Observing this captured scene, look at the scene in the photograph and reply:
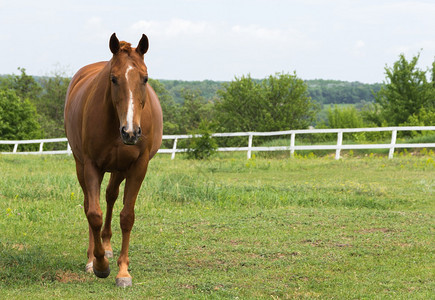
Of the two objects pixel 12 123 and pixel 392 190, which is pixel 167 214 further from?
pixel 12 123

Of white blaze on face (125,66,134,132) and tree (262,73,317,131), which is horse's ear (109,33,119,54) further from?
tree (262,73,317,131)

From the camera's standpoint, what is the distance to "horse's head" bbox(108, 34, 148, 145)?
14.0 feet

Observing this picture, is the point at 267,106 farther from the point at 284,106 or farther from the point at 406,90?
the point at 406,90

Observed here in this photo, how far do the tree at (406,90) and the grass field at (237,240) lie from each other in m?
25.3

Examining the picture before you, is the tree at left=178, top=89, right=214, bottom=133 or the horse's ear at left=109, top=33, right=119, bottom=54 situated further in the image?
the tree at left=178, top=89, right=214, bottom=133

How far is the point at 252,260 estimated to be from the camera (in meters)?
5.99

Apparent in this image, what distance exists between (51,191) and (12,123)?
35355 mm

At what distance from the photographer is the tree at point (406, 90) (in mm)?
36344

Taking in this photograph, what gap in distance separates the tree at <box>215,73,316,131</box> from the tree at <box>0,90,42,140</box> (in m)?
14.9

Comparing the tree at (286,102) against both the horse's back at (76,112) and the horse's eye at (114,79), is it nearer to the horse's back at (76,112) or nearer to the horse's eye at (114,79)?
the horse's back at (76,112)

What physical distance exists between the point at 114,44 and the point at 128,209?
161cm

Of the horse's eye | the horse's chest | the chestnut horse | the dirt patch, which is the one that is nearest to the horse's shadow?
the dirt patch

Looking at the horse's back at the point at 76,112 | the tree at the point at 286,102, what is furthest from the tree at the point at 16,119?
the horse's back at the point at 76,112

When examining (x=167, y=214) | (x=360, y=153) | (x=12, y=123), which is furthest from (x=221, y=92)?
(x=167, y=214)
